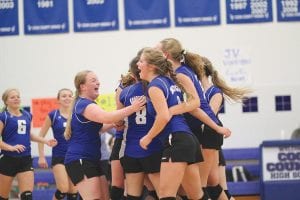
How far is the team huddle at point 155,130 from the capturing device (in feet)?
16.9

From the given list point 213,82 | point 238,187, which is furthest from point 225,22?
point 213,82

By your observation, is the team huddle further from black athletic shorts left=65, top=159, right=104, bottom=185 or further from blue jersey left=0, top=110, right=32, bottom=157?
blue jersey left=0, top=110, right=32, bottom=157

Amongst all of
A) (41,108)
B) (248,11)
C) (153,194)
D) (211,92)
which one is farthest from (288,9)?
(153,194)

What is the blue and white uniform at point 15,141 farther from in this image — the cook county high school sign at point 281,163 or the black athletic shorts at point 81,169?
the cook county high school sign at point 281,163

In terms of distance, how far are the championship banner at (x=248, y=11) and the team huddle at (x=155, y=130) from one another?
17.0 ft

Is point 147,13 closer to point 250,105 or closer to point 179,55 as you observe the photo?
point 250,105

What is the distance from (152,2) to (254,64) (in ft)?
7.84

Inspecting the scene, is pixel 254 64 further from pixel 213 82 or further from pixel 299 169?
pixel 213 82

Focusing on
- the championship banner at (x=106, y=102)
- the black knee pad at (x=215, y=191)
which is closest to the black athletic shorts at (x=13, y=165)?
the black knee pad at (x=215, y=191)

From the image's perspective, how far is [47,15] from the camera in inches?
469

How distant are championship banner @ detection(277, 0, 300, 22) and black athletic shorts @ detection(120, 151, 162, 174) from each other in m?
7.24

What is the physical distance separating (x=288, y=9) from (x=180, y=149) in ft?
24.6

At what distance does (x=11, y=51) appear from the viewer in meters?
12.1

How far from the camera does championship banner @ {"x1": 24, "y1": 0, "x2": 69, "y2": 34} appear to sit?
39.1 feet
